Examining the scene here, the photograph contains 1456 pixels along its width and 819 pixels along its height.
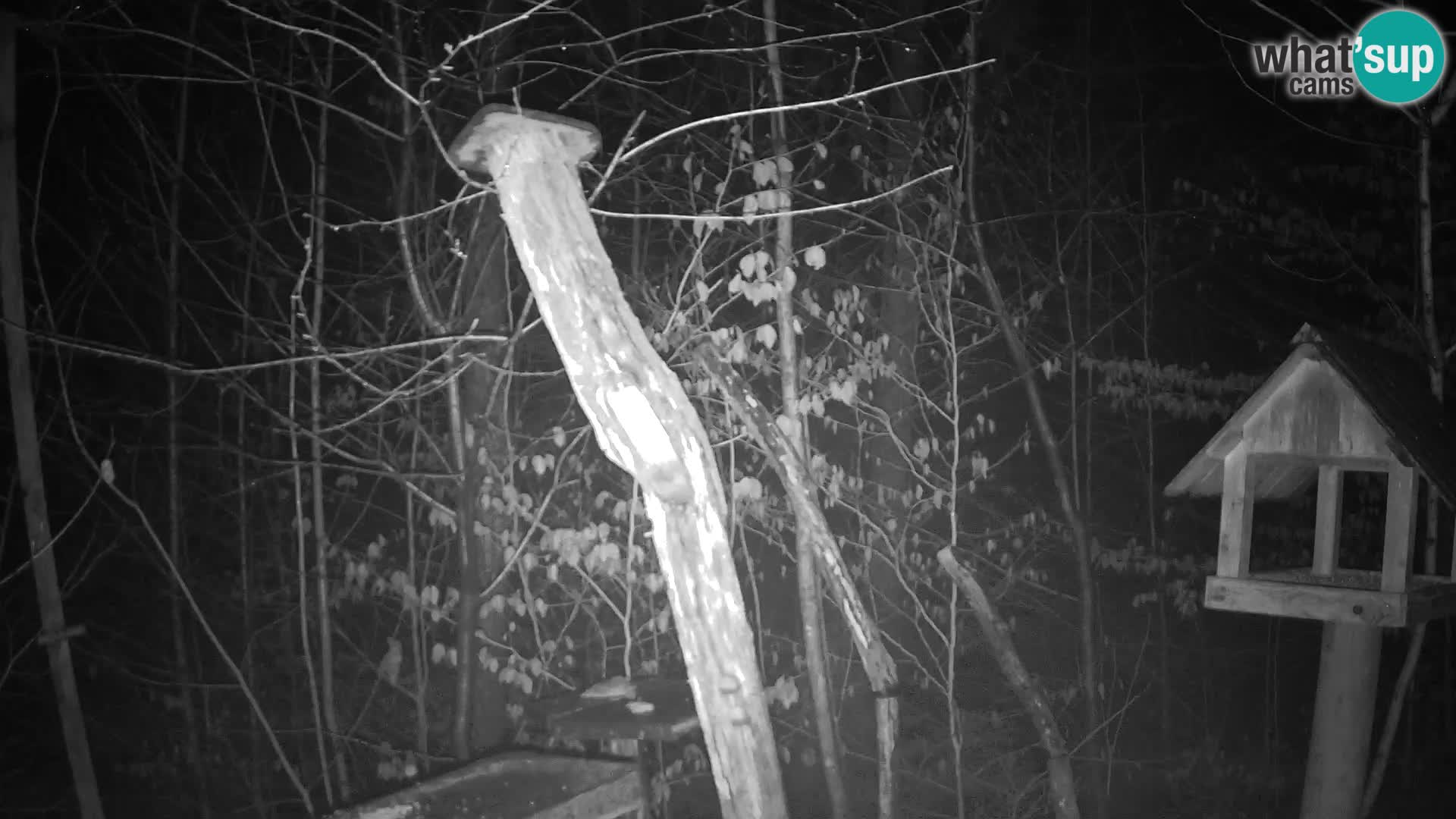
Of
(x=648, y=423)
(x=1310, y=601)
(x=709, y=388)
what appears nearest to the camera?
(x=648, y=423)

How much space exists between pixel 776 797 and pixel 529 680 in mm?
3149

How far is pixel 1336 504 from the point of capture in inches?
177

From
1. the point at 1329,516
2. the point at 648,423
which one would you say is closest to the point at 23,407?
the point at 648,423

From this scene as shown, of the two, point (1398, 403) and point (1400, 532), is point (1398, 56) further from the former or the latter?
point (1400, 532)

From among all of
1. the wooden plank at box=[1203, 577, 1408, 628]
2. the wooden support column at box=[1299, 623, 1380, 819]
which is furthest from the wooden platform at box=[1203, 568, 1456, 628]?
the wooden support column at box=[1299, 623, 1380, 819]

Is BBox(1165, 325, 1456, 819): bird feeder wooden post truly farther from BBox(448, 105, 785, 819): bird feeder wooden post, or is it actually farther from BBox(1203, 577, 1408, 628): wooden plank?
BBox(448, 105, 785, 819): bird feeder wooden post

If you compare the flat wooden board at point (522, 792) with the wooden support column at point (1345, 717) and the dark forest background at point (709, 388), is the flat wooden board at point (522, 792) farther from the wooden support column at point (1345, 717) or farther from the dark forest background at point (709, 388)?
the wooden support column at point (1345, 717)

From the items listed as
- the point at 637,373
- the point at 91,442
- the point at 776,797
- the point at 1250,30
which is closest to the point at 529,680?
the point at 776,797

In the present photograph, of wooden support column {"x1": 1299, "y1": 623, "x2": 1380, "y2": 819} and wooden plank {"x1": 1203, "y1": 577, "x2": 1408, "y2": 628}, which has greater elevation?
wooden plank {"x1": 1203, "y1": 577, "x2": 1408, "y2": 628}

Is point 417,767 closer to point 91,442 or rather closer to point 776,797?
point 776,797

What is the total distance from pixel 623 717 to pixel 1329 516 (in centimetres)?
336

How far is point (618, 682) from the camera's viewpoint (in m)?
5.13

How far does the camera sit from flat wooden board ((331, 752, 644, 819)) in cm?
350

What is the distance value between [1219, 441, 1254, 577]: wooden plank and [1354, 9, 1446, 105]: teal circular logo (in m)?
2.59
